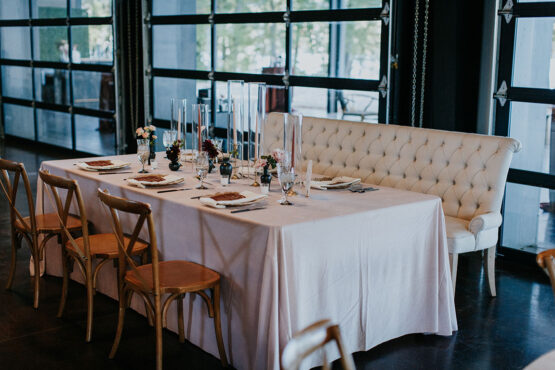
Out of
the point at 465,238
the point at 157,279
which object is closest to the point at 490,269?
the point at 465,238

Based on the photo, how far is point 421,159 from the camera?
14.5 feet

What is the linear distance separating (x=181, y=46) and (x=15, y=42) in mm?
4288

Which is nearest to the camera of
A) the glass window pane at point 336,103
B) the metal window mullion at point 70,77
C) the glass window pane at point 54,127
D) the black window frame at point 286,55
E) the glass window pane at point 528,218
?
the glass window pane at point 528,218

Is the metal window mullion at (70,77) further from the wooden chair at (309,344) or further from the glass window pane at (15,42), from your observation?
the wooden chair at (309,344)

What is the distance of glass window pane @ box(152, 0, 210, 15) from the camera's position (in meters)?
7.36

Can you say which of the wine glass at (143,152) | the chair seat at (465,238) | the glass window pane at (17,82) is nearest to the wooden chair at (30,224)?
the wine glass at (143,152)

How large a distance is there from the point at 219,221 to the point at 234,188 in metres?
0.62

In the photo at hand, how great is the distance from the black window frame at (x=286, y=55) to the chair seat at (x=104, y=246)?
262 cm

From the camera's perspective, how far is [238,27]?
274 inches

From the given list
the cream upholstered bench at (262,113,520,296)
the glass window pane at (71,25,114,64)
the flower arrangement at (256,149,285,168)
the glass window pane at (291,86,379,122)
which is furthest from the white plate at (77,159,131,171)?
the glass window pane at (71,25,114,64)

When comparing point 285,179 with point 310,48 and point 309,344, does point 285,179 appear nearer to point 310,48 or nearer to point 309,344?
point 309,344

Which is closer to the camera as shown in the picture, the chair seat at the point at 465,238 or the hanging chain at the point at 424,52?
the chair seat at the point at 465,238

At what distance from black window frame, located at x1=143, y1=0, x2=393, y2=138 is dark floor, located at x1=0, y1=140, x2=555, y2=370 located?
1956 millimetres

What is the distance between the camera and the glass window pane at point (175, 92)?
7.42 m
